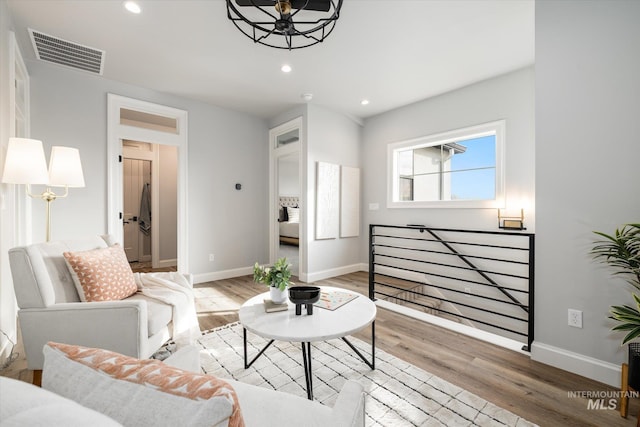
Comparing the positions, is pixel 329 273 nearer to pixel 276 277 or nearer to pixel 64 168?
pixel 276 277

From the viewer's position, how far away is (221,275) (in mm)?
4539

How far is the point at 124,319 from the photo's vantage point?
1.58 meters

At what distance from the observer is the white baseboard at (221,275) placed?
4297mm

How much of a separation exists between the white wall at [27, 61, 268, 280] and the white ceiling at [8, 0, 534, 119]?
24 cm

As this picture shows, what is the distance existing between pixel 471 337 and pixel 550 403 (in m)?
0.83

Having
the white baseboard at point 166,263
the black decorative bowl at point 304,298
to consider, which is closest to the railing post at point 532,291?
the black decorative bowl at point 304,298

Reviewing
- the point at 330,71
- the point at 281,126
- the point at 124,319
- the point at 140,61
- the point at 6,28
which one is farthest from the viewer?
the point at 281,126

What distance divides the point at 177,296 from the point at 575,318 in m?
2.83

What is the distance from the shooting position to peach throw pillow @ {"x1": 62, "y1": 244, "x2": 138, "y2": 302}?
1.80 meters

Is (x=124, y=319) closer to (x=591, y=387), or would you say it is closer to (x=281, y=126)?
(x=591, y=387)

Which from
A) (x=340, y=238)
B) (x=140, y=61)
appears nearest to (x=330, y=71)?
(x=140, y=61)

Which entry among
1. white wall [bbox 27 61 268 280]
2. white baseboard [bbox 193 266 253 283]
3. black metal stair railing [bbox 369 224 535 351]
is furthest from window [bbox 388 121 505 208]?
white baseboard [bbox 193 266 253 283]

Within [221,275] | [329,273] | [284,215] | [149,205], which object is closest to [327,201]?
[329,273]

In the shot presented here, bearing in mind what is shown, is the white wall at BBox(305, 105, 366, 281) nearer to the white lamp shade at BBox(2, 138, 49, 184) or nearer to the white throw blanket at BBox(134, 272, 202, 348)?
the white throw blanket at BBox(134, 272, 202, 348)
